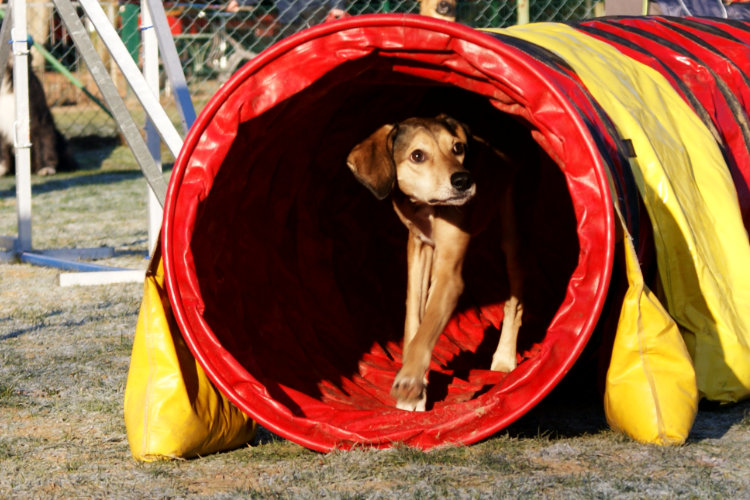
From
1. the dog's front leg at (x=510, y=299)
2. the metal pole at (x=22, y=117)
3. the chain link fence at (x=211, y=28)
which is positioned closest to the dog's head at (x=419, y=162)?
the dog's front leg at (x=510, y=299)

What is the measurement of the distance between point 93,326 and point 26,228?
114 inches

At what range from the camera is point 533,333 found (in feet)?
20.3

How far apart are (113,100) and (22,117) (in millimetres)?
2745

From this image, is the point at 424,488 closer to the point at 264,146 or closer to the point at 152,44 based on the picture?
the point at 264,146

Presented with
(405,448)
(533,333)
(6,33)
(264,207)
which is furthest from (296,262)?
(6,33)

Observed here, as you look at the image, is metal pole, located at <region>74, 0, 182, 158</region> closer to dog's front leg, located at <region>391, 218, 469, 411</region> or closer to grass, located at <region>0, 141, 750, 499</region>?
grass, located at <region>0, 141, 750, 499</region>

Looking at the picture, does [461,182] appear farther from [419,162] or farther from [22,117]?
[22,117]

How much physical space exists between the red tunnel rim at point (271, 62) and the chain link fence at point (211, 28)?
8150 millimetres

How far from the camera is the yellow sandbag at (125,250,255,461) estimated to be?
13.1ft

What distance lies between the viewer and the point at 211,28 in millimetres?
16141

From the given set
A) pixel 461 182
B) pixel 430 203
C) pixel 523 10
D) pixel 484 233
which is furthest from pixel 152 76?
pixel 523 10

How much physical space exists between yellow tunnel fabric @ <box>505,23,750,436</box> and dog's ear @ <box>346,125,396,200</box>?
724 mm

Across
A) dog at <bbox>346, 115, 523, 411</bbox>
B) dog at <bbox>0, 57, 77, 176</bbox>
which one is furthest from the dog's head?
dog at <bbox>0, 57, 77, 176</bbox>

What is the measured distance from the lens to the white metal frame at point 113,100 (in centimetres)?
591
